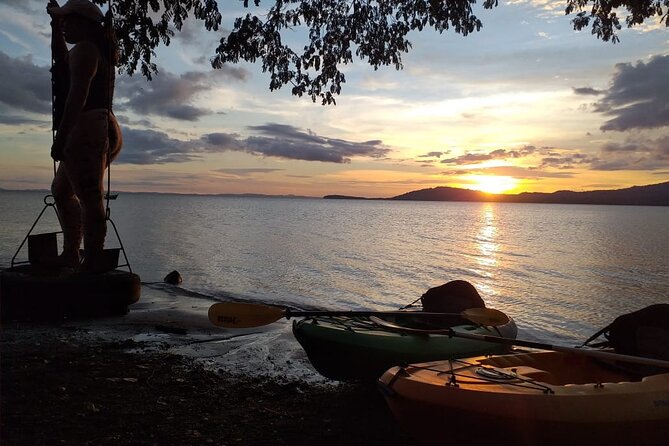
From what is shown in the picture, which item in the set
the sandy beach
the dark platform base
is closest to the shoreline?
the sandy beach

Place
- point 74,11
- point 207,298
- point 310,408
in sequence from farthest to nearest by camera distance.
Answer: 1. point 207,298
2. point 74,11
3. point 310,408

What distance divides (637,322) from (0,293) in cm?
873

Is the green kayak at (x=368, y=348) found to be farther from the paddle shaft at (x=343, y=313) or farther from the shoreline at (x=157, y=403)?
the shoreline at (x=157, y=403)

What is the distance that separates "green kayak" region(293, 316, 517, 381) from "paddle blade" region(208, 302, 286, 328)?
1.33 ft

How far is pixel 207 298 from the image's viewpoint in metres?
15.0

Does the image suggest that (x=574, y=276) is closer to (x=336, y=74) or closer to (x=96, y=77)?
(x=336, y=74)

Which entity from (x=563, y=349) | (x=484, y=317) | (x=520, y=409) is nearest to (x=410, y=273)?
(x=484, y=317)

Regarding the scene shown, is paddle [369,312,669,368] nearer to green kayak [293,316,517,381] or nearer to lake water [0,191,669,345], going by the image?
green kayak [293,316,517,381]

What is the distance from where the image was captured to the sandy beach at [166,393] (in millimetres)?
4664

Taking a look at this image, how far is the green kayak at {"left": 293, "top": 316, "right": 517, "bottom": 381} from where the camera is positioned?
20.1 feet

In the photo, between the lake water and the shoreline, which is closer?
the shoreline

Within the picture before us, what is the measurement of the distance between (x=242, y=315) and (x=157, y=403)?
1.42 metres

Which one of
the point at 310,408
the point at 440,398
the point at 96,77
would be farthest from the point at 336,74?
the point at 440,398

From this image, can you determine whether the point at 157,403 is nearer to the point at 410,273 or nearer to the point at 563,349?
the point at 563,349
